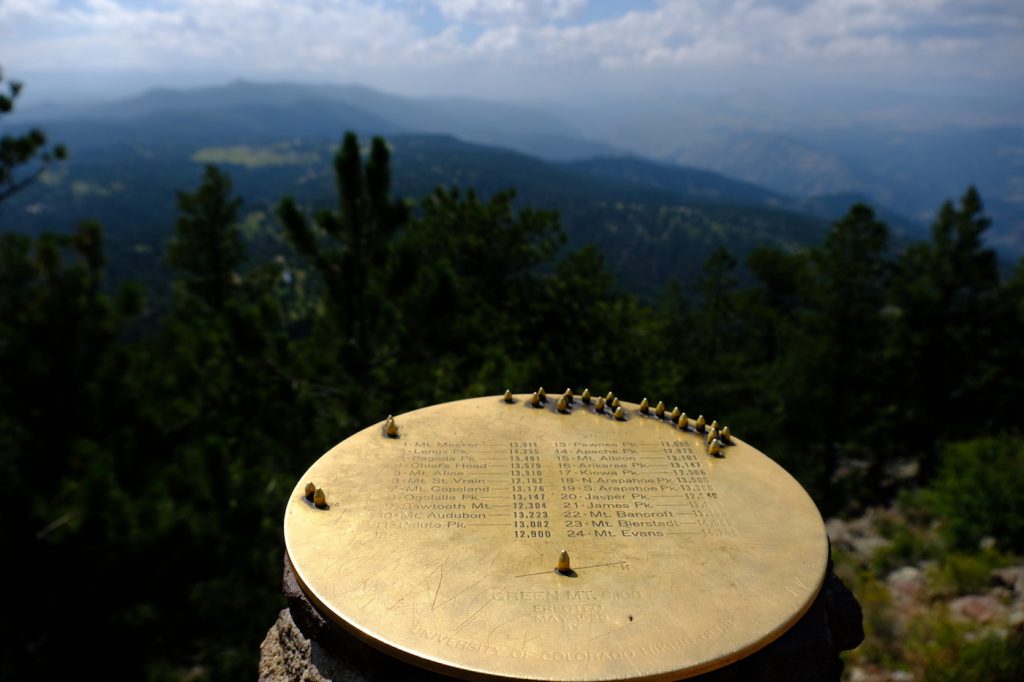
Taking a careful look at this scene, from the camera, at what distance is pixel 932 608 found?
9195 mm

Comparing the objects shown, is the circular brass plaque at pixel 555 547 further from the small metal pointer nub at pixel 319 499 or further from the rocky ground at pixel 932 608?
the rocky ground at pixel 932 608

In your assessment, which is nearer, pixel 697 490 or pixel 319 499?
pixel 319 499

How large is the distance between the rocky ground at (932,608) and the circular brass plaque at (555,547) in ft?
15.4

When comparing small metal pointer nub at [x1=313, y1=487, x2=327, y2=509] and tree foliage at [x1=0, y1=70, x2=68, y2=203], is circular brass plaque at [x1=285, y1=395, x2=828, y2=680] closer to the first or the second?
small metal pointer nub at [x1=313, y1=487, x2=327, y2=509]

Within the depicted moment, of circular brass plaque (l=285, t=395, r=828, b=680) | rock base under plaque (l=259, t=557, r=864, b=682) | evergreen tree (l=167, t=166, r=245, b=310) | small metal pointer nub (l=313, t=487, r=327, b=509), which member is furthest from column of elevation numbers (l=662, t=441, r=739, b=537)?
evergreen tree (l=167, t=166, r=245, b=310)

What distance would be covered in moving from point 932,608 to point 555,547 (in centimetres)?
815

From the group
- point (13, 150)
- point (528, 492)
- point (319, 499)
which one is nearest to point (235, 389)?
point (13, 150)

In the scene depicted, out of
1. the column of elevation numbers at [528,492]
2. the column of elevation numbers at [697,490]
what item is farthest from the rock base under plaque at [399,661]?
the column of elevation numbers at [528,492]

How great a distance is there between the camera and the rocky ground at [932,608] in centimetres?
730

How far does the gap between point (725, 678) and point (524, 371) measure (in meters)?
7.18

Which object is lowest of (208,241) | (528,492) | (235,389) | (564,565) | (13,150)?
(208,241)

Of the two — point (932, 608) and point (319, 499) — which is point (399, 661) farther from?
point (932, 608)

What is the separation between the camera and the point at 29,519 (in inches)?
348

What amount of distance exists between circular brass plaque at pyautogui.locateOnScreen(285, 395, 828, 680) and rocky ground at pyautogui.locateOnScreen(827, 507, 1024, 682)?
4.68 metres
